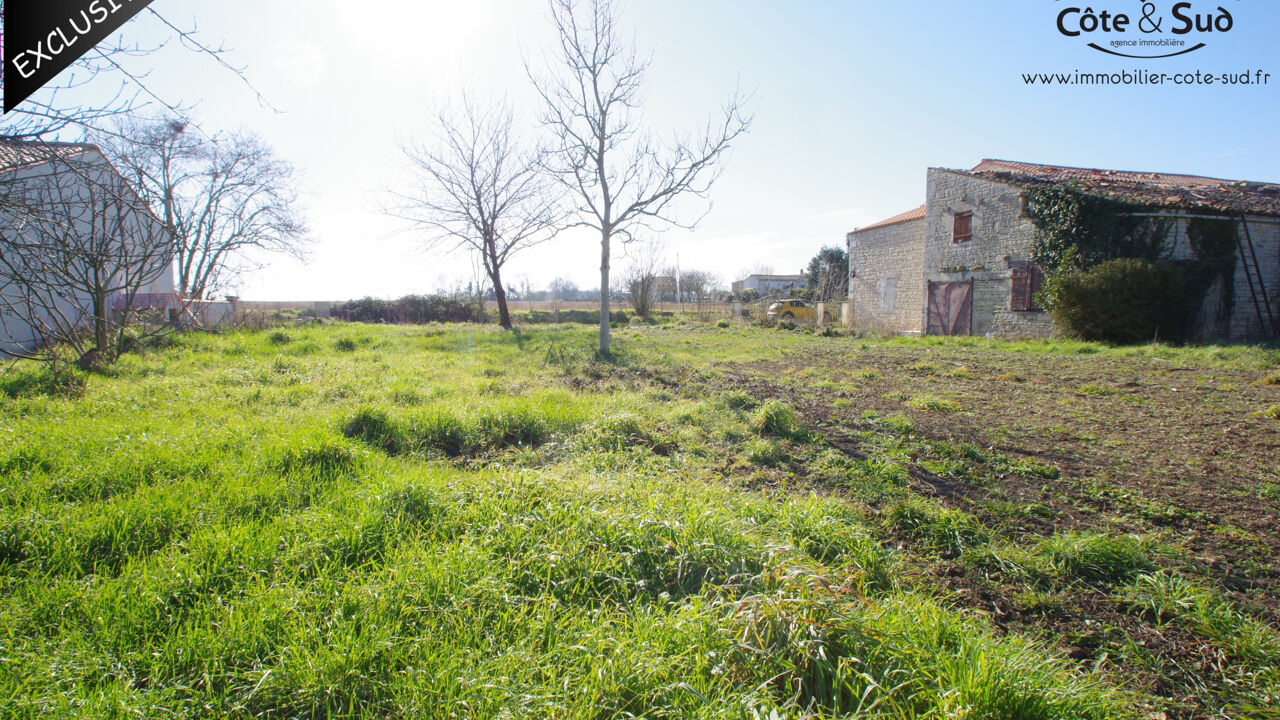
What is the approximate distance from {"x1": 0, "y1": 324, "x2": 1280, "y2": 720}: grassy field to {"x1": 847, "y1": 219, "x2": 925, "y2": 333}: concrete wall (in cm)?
1735

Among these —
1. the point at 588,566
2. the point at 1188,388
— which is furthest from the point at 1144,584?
the point at 1188,388

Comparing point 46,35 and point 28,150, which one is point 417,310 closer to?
point 28,150

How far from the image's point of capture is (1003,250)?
17.8 meters

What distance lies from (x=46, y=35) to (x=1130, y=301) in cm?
1863

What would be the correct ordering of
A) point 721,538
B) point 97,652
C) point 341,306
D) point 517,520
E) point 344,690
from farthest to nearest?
point 341,306 < point 517,520 < point 721,538 < point 97,652 < point 344,690

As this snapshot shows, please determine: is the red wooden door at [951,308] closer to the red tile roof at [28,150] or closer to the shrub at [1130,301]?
the shrub at [1130,301]

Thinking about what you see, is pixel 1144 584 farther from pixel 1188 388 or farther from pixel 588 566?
pixel 1188 388

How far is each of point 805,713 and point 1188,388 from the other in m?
9.60

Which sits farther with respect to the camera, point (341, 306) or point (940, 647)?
point (341, 306)

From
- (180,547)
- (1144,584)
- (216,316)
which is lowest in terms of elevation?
(1144,584)

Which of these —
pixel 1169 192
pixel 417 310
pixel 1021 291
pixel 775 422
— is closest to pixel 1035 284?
pixel 1021 291

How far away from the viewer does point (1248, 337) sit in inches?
558

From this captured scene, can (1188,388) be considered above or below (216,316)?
below

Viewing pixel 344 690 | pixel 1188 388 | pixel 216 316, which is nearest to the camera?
pixel 344 690
